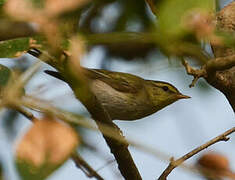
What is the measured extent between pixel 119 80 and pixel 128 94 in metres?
0.20

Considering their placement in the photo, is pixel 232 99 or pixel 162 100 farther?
pixel 162 100

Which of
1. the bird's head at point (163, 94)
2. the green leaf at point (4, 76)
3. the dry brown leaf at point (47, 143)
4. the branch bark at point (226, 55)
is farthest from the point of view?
the bird's head at point (163, 94)

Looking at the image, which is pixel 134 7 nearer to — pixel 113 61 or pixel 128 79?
pixel 113 61

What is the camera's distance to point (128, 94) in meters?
5.82

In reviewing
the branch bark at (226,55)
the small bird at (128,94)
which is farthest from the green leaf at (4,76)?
the small bird at (128,94)

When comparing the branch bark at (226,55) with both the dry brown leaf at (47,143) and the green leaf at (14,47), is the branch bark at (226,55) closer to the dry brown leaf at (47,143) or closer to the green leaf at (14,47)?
the green leaf at (14,47)

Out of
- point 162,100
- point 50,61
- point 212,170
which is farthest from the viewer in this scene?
point 162,100

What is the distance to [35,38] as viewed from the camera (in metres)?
1.70

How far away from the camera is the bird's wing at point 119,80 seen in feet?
17.7

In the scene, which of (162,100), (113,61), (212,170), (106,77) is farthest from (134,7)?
(212,170)

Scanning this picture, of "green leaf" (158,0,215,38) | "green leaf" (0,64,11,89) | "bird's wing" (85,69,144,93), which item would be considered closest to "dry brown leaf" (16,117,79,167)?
"green leaf" (158,0,215,38)

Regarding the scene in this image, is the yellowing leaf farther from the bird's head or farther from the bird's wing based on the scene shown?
the bird's head

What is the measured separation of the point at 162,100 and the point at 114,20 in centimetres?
234

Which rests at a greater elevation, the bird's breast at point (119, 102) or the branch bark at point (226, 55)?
the branch bark at point (226, 55)
